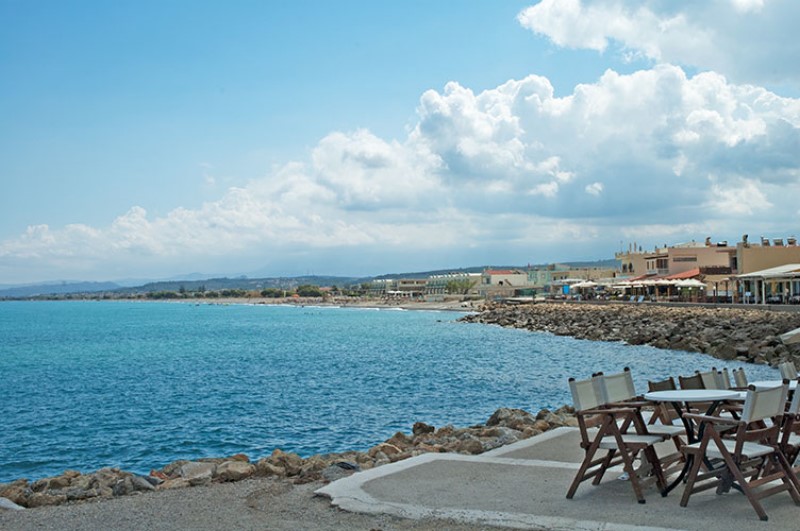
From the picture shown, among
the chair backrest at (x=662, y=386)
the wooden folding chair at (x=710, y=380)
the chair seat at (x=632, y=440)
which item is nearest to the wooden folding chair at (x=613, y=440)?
the chair seat at (x=632, y=440)

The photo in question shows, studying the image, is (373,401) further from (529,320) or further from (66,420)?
(529,320)

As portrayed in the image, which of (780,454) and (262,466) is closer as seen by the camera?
(780,454)

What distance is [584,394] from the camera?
7.28m

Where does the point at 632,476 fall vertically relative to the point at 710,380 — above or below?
below

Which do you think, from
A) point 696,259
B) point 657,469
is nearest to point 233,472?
point 657,469

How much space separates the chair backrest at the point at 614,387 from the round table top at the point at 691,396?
0.19 metres

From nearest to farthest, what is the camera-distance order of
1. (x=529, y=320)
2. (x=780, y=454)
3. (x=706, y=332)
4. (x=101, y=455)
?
(x=780, y=454) → (x=101, y=455) → (x=706, y=332) → (x=529, y=320)

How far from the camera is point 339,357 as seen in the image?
1724 inches

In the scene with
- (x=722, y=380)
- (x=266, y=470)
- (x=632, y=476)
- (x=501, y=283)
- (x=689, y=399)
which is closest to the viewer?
(x=632, y=476)

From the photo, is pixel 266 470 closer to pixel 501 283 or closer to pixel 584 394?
pixel 584 394

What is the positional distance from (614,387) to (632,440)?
0.73 m

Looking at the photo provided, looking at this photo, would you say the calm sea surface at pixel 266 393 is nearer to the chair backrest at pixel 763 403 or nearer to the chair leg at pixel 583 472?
the chair leg at pixel 583 472

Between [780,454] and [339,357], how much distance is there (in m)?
37.8

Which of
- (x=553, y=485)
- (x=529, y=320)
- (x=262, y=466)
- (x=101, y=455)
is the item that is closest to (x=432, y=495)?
(x=553, y=485)
